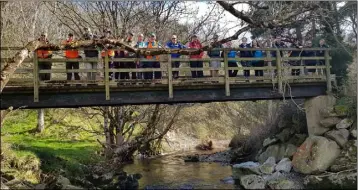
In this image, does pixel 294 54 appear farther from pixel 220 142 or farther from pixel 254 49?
pixel 220 142

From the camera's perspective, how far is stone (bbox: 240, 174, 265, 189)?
12203mm

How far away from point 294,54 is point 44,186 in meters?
9.80

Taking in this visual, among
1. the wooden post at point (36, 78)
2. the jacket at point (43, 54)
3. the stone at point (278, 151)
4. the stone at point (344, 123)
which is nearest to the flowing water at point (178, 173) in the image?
the stone at point (278, 151)

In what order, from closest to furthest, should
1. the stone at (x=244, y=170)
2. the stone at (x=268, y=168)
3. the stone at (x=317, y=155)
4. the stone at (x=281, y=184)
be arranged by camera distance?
the stone at (x=281, y=184) < the stone at (x=317, y=155) < the stone at (x=268, y=168) < the stone at (x=244, y=170)

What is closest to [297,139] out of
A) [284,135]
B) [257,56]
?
[284,135]

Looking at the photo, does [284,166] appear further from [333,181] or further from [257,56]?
[257,56]

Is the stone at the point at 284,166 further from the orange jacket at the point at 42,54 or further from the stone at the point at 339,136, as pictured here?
the orange jacket at the point at 42,54

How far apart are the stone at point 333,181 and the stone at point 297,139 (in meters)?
2.75

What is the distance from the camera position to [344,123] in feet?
42.2

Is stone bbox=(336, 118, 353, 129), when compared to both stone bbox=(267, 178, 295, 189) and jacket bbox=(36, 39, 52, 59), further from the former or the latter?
jacket bbox=(36, 39, 52, 59)

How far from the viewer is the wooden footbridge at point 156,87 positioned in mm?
10617

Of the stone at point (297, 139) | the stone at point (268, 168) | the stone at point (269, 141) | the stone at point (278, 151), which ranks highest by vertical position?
the stone at point (297, 139)

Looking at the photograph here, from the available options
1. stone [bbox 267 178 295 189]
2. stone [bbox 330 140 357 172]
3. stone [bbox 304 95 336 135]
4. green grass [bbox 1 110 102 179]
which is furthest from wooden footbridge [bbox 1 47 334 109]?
stone [bbox 267 178 295 189]

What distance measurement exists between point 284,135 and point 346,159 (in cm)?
383
